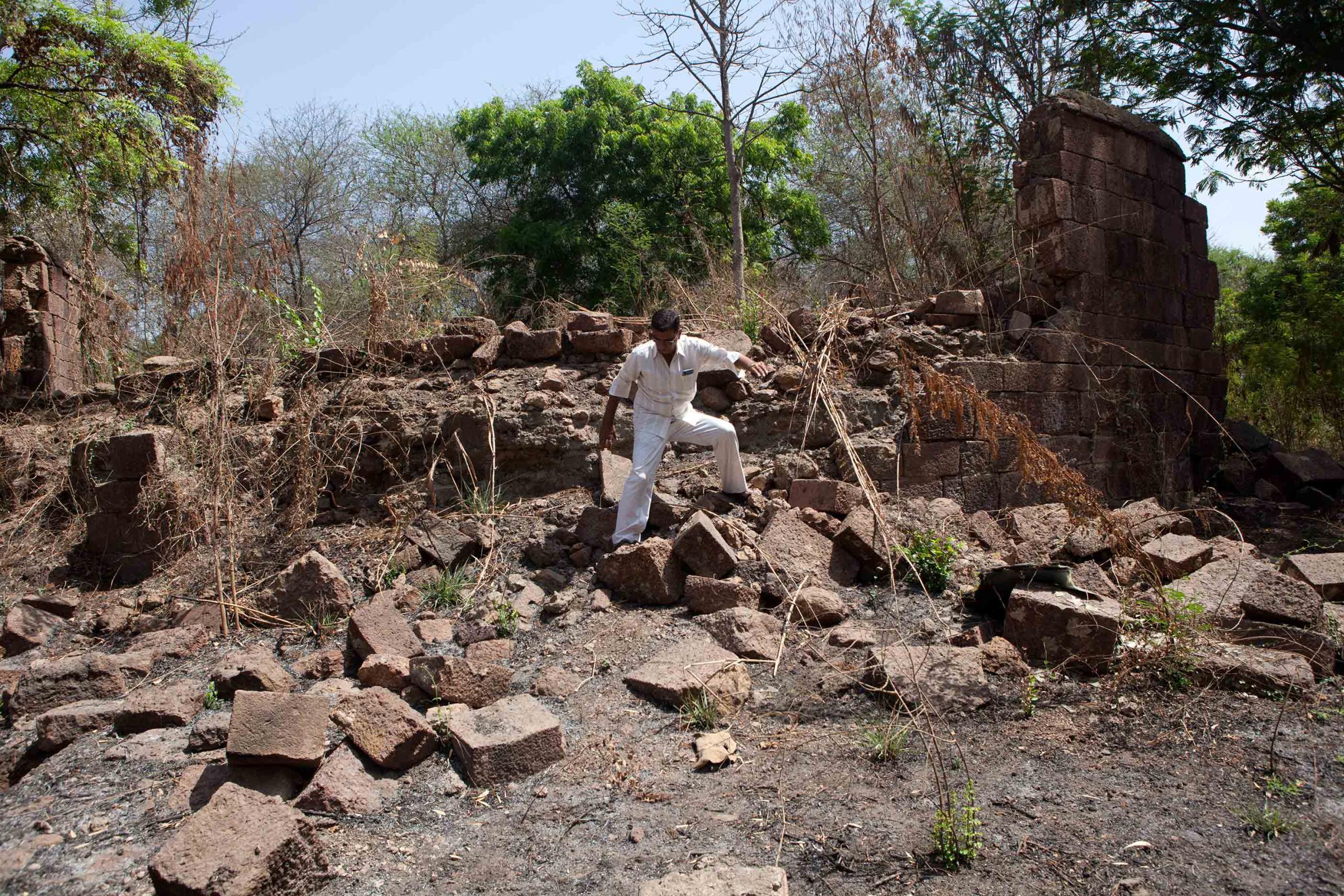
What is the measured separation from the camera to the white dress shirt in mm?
5441

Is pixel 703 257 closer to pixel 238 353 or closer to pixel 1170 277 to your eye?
pixel 1170 277

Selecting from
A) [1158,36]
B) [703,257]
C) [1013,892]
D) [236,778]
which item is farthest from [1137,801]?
[703,257]

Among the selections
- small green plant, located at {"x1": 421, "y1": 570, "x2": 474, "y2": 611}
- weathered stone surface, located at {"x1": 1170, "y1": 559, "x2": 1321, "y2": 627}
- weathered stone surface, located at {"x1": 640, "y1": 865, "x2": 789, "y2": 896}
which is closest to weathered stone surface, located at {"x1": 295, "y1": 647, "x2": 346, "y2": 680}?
small green plant, located at {"x1": 421, "y1": 570, "x2": 474, "y2": 611}

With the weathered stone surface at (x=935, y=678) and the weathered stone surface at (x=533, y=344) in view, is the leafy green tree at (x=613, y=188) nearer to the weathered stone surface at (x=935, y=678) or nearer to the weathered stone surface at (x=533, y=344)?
the weathered stone surface at (x=533, y=344)

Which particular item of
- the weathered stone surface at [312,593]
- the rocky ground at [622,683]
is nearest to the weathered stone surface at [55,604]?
the rocky ground at [622,683]

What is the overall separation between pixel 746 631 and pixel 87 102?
43.1ft

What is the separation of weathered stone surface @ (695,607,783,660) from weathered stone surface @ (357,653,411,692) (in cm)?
149

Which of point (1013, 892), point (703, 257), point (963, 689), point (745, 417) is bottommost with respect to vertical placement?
point (1013, 892)

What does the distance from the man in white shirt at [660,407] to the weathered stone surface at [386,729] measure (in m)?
1.99

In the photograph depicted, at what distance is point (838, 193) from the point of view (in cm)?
1599

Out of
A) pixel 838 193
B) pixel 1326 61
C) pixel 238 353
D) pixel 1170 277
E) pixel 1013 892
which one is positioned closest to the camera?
pixel 1013 892

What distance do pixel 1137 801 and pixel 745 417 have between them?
13.0ft

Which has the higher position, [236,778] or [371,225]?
[371,225]

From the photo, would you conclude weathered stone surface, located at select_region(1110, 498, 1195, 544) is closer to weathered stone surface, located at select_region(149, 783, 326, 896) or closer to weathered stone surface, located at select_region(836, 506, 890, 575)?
weathered stone surface, located at select_region(836, 506, 890, 575)
